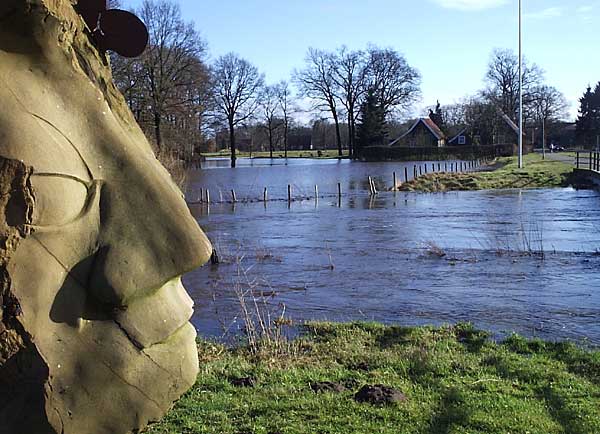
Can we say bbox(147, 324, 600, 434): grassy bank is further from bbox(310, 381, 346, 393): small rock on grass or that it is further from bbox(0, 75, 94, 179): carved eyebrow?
bbox(0, 75, 94, 179): carved eyebrow

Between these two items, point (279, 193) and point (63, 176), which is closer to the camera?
point (63, 176)

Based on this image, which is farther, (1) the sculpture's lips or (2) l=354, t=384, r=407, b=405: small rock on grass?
(2) l=354, t=384, r=407, b=405: small rock on grass

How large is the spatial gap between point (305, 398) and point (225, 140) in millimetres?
103901

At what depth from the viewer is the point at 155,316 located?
232cm

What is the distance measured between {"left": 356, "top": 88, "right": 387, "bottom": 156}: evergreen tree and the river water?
56.6 m

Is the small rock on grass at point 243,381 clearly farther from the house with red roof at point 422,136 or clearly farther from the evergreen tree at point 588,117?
the evergreen tree at point 588,117

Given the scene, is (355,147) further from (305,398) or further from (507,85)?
(305,398)

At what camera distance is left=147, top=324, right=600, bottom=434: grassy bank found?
19.0 feet

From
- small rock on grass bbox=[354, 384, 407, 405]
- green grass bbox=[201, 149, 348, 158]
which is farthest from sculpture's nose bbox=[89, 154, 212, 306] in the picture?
green grass bbox=[201, 149, 348, 158]

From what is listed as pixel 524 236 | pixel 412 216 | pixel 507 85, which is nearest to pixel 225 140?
pixel 507 85

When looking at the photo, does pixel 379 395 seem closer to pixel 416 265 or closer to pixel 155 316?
pixel 155 316

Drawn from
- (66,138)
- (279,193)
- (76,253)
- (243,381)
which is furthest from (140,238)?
(279,193)

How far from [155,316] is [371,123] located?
9082 cm

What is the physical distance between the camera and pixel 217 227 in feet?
91.7
